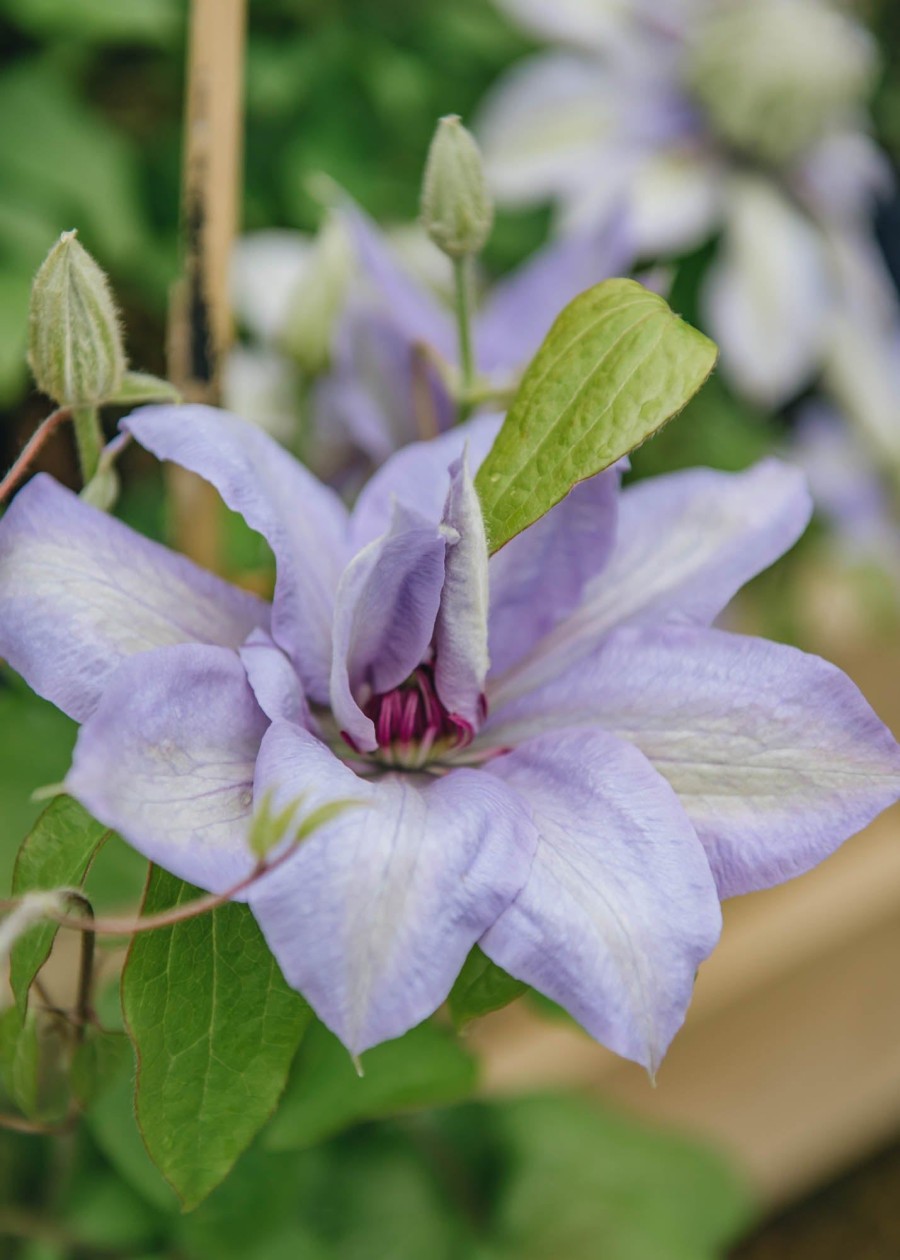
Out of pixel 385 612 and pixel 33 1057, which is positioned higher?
pixel 385 612

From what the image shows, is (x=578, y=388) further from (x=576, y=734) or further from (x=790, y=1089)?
(x=790, y=1089)

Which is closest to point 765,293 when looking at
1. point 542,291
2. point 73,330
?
point 542,291

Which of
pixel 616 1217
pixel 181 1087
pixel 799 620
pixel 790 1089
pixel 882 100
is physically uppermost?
pixel 882 100

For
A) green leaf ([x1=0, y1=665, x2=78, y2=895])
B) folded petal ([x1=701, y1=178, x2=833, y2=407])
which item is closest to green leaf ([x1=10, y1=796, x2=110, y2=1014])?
green leaf ([x1=0, y1=665, x2=78, y2=895])

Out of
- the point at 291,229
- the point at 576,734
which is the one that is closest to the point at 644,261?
the point at 291,229

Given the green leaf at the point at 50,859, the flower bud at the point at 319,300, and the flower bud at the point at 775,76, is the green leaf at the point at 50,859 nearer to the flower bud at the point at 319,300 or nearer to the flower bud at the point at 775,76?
the flower bud at the point at 319,300

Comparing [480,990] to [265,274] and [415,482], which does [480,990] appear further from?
[265,274]
